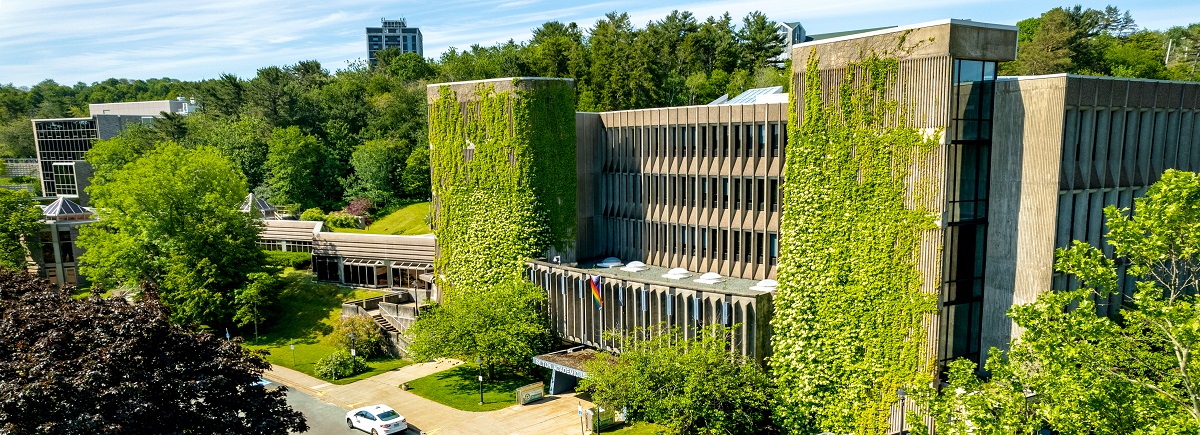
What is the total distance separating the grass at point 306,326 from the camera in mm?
46062

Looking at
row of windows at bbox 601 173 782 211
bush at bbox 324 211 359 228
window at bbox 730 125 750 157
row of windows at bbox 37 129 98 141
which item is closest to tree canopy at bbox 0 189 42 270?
bush at bbox 324 211 359 228

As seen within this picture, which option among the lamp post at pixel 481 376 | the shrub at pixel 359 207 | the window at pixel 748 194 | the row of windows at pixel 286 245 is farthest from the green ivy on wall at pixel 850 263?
the shrub at pixel 359 207

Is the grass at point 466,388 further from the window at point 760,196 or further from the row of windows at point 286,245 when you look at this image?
the row of windows at point 286,245

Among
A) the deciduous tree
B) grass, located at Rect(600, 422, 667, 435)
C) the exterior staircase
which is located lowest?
grass, located at Rect(600, 422, 667, 435)

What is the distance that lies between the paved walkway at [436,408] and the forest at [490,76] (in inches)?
1355

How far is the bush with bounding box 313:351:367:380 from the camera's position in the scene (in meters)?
43.2

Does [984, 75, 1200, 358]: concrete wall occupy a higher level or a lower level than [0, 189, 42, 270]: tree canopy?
higher

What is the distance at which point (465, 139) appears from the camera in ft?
148

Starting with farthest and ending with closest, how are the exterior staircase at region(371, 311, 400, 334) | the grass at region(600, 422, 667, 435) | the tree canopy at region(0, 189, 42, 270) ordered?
the tree canopy at region(0, 189, 42, 270) < the exterior staircase at region(371, 311, 400, 334) < the grass at region(600, 422, 667, 435)

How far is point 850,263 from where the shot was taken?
28.8 metres

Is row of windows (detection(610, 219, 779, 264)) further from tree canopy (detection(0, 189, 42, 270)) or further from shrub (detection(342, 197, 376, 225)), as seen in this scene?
tree canopy (detection(0, 189, 42, 270))

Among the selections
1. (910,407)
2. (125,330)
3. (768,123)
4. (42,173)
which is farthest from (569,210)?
(42,173)

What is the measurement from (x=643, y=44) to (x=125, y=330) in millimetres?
66304

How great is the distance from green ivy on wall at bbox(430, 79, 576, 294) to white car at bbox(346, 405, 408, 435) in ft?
37.9
